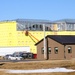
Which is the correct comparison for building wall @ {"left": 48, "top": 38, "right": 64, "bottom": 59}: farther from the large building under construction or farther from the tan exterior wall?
the large building under construction

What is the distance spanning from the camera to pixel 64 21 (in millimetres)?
110125

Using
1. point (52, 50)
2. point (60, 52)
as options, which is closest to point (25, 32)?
point (52, 50)

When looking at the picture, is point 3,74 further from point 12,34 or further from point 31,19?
point 31,19

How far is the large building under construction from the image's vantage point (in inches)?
3979

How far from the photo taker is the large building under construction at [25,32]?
3979 inches

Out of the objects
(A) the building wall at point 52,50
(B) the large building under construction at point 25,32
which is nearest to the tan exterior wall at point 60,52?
(A) the building wall at point 52,50

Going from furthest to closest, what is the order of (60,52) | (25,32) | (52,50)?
(25,32)
(52,50)
(60,52)

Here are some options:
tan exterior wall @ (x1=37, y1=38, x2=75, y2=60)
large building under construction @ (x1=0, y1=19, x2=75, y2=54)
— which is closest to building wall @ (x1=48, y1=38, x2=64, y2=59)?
tan exterior wall @ (x1=37, y1=38, x2=75, y2=60)

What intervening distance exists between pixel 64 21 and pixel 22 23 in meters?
14.6

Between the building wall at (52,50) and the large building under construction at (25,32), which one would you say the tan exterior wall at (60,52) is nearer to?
the building wall at (52,50)

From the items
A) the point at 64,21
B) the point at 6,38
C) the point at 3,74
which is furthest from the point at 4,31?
the point at 3,74

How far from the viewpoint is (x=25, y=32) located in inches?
3964

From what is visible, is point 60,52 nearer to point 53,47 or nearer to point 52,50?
point 53,47

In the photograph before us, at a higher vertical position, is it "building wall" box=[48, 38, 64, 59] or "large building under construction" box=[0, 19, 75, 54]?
"large building under construction" box=[0, 19, 75, 54]
